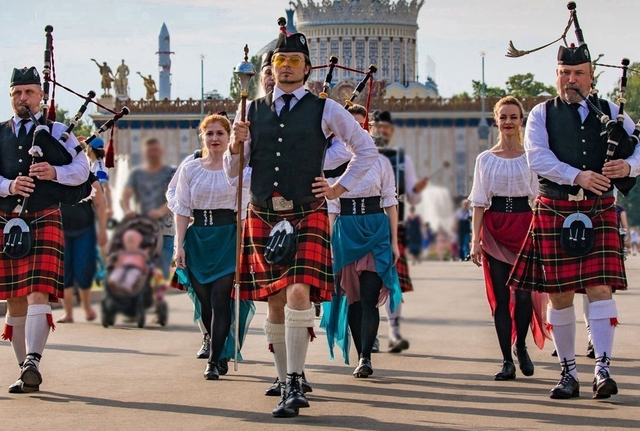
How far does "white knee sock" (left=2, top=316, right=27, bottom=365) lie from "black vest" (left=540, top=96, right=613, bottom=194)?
126 inches

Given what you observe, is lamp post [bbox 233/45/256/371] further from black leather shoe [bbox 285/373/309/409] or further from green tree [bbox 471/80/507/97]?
green tree [bbox 471/80/507/97]

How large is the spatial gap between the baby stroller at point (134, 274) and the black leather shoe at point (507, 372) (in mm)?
5184

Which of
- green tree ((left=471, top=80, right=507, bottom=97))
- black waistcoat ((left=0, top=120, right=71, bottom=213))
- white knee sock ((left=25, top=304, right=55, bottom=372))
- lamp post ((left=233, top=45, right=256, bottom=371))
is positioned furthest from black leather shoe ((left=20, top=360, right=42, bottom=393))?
green tree ((left=471, top=80, right=507, bottom=97))

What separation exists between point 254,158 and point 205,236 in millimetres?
2253

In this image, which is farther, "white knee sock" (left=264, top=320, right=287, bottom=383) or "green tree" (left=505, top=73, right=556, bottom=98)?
"green tree" (left=505, top=73, right=556, bottom=98)

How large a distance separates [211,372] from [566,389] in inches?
91.5

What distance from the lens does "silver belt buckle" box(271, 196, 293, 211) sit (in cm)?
851

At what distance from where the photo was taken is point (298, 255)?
8461 millimetres

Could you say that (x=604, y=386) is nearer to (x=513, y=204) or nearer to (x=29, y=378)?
(x=513, y=204)

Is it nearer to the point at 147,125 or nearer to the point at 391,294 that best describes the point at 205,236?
the point at 391,294

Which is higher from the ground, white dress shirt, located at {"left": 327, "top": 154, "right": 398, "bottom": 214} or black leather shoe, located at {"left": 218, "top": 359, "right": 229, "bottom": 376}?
white dress shirt, located at {"left": 327, "top": 154, "right": 398, "bottom": 214}

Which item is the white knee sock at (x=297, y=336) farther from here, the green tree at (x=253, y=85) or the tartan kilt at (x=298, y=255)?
the green tree at (x=253, y=85)

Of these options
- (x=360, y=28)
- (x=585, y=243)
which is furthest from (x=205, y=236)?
(x=360, y=28)

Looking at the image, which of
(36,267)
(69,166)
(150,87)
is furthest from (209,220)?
(150,87)
